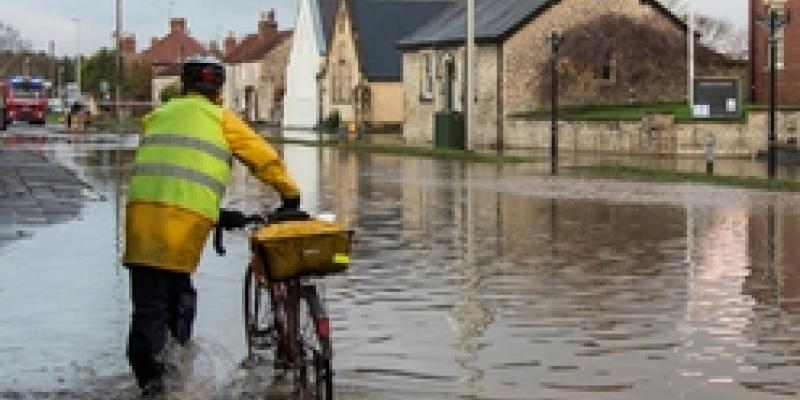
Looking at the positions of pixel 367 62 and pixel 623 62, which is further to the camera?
pixel 367 62

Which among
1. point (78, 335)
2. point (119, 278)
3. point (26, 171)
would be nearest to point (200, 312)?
point (78, 335)

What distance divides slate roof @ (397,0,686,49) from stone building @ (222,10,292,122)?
3762 cm

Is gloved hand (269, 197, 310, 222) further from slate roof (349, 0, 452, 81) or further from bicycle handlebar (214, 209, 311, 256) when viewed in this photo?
slate roof (349, 0, 452, 81)

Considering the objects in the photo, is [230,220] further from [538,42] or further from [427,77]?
[427,77]

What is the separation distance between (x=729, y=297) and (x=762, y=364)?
3533mm

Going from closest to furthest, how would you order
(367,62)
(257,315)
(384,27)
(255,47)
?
(257,315) < (367,62) < (384,27) < (255,47)

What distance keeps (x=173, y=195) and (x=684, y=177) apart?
26812mm

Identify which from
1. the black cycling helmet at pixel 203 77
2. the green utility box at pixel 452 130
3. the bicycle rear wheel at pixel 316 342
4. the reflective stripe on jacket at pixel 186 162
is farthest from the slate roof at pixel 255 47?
the bicycle rear wheel at pixel 316 342

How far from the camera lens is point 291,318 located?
360 inches

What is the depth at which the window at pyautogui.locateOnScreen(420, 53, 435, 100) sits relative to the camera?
229 ft

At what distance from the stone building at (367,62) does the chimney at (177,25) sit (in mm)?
50529

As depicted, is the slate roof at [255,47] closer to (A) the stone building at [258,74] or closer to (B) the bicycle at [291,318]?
(A) the stone building at [258,74]

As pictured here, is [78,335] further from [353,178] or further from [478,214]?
[353,178]

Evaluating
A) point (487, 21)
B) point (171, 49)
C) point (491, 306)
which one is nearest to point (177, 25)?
point (171, 49)
